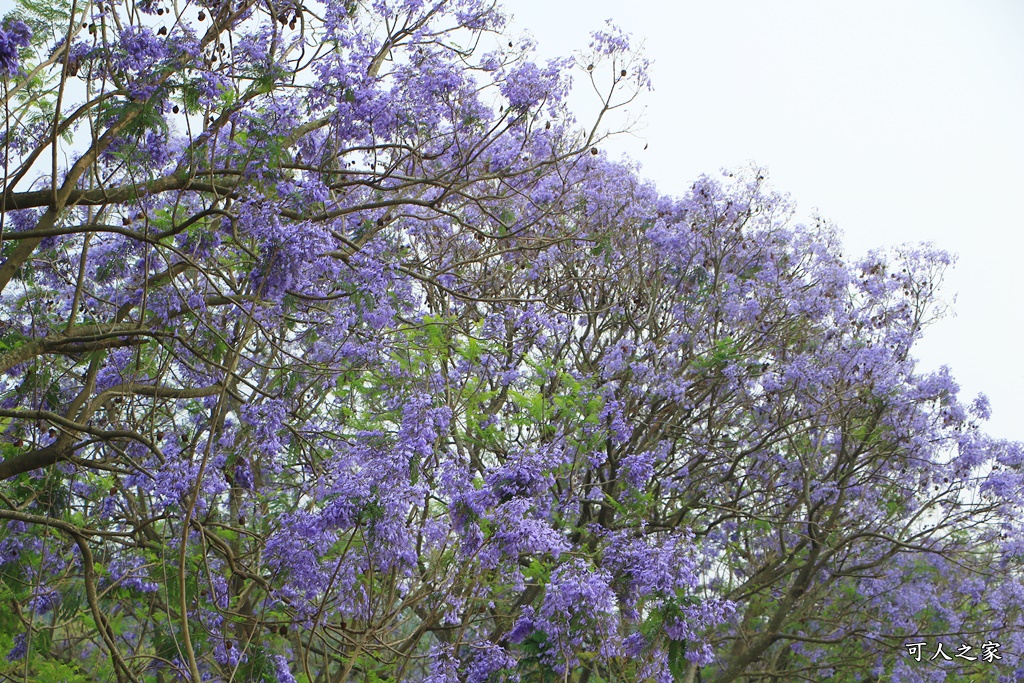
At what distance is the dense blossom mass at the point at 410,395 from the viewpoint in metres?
4.39

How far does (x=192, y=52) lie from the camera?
432cm

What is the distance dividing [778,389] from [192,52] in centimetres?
577

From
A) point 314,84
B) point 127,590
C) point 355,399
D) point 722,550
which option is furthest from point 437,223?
point 722,550

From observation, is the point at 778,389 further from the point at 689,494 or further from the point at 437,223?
the point at 437,223

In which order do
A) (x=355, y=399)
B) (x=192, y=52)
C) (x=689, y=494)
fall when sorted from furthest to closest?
1. (x=689, y=494)
2. (x=355, y=399)
3. (x=192, y=52)

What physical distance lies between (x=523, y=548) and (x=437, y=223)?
366 centimetres

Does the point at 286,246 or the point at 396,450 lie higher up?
the point at 286,246

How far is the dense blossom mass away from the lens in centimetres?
439

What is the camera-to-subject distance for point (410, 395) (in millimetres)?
4711

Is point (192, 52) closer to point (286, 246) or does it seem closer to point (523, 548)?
point (286, 246)

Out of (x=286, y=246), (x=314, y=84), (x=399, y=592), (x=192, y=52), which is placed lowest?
(x=399, y=592)

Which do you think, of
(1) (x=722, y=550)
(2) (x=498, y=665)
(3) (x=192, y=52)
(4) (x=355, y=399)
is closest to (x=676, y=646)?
(2) (x=498, y=665)

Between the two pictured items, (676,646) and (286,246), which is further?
(676,646)

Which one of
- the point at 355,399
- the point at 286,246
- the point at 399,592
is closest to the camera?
the point at 286,246
